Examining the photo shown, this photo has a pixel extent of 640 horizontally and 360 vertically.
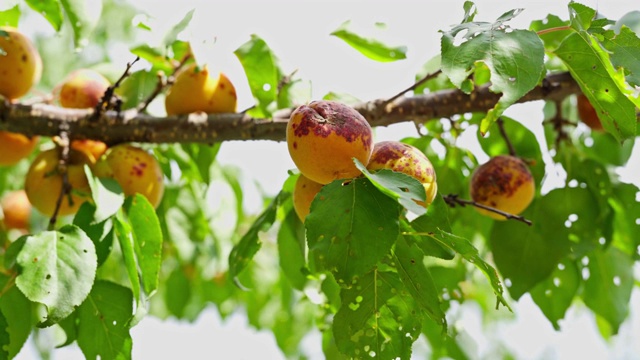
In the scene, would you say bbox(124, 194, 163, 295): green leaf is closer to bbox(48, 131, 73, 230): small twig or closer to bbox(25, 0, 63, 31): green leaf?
bbox(48, 131, 73, 230): small twig

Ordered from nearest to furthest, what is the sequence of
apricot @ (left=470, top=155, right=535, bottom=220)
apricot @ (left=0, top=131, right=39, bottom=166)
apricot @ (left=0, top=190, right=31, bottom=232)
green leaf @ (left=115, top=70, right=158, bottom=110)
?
1. apricot @ (left=470, top=155, right=535, bottom=220)
2. apricot @ (left=0, top=131, right=39, bottom=166)
3. green leaf @ (left=115, top=70, right=158, bottom=110)
4. apricot @ (left=0, top=190, right=31, bottom=232)

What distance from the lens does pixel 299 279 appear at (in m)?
1.91

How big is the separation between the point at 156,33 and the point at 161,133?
0.25 m

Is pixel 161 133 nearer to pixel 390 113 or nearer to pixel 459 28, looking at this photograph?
pixel 390 113

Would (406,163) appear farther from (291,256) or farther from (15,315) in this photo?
(15,315)

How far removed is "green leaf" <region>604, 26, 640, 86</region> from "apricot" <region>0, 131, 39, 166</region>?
1.47m

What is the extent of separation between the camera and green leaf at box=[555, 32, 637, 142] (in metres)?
1.39

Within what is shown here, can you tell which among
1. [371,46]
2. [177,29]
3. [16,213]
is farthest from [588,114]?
[16,213]

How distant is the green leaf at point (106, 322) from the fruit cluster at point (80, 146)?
0.23m

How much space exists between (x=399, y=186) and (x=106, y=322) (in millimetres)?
742

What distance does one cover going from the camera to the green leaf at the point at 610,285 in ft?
6.77

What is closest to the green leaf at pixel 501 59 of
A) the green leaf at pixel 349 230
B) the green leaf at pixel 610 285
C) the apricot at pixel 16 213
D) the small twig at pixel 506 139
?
the green leaf at pixel 349 230

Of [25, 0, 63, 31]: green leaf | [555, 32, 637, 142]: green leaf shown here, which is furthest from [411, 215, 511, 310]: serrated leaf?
[25, 0, 63, 31]: green leaf

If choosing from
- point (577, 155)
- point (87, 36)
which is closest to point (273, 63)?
point (87, 36)
